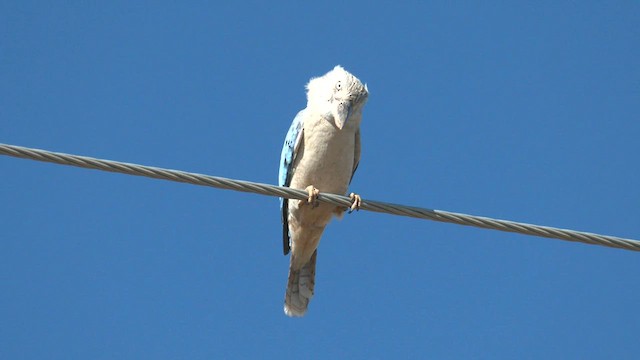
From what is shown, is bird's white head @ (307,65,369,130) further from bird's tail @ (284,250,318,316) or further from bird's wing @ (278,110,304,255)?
bird's tail @ (284,250,318,316)

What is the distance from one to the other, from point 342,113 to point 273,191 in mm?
3028

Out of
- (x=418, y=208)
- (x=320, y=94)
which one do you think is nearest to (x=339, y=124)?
(x=320, y=94)

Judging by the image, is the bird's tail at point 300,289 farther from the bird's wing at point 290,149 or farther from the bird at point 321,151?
the bird's wing at point 290,149

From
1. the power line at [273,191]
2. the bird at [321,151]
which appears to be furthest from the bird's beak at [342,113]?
the power line at [273,191]

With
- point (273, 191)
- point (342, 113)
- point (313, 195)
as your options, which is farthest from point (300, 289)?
point (273, 191)

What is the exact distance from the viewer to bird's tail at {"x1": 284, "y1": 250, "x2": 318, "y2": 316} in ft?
41.4

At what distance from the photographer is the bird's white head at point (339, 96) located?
38.6ft

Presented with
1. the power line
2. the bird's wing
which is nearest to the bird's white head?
the bird's wing

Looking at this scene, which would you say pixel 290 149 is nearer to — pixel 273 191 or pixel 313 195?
pixel 313 195

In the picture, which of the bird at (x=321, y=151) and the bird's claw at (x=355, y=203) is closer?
the bird's claw at (x=355, y=203)

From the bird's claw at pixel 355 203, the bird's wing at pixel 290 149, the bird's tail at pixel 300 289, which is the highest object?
the bird's wing at pixel 290 149

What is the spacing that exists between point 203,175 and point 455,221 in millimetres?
2112

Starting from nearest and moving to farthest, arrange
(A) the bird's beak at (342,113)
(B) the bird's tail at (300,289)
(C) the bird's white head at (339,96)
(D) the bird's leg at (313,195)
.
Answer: (D) the bird's leg at (313,195) < (A) the bird's beak at (342,113) < (C) the bird's white head at (339,96) < (B) the bird's tail at (300,289)

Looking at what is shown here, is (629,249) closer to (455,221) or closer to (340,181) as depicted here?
(455,221)
